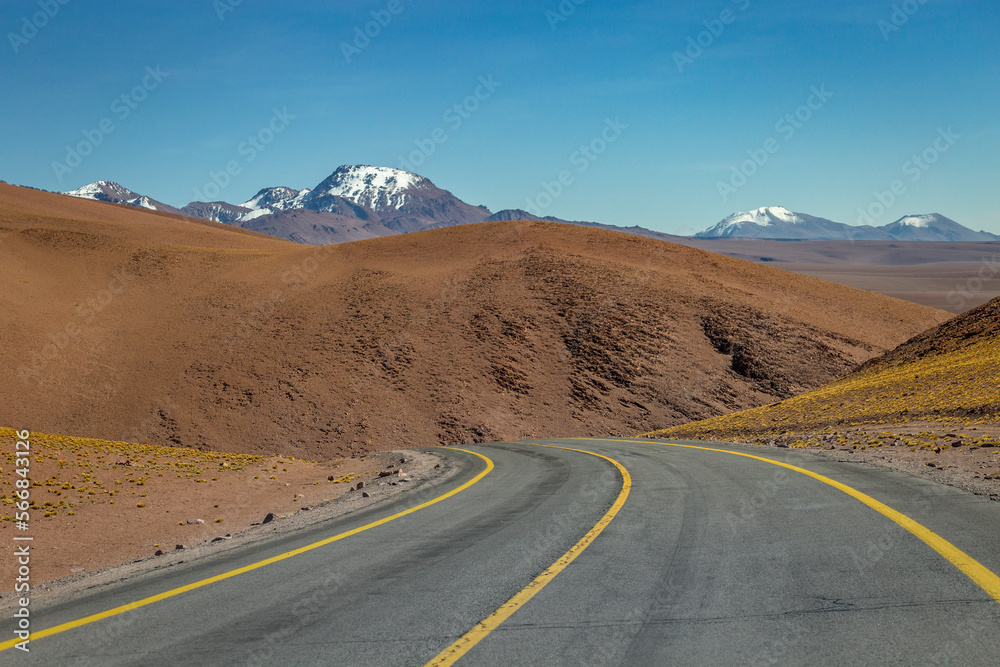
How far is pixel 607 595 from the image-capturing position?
5.27 metres

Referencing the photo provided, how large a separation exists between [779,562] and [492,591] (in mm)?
2665

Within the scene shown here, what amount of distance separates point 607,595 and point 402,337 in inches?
1882

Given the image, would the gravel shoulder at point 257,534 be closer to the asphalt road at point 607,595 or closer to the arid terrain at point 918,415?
the asphalt road at point 607,595

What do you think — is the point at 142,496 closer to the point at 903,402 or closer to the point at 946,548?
the point at 946,548

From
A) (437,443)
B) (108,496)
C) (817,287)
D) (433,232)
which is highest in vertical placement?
(433,232)

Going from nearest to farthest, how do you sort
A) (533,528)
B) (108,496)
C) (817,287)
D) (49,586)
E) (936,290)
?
(49,586) < (533,528) < (108,496) < (817,287) < (936,290)

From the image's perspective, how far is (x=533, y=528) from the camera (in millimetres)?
8164

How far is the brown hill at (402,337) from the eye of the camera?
41906 mm

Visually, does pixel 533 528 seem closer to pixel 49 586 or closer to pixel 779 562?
pixel 779 562

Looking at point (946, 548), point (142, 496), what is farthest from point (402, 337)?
point (946, 548)

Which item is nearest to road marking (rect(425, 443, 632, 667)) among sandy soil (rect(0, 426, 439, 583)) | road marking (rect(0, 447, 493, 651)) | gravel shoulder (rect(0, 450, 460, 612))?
road marking (rect(0, 447, 493, 651))

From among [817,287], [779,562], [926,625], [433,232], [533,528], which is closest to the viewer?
[926,625]

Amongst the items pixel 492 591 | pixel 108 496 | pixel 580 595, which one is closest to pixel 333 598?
pixel 492 591

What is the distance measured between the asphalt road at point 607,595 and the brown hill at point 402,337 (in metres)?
32.8
